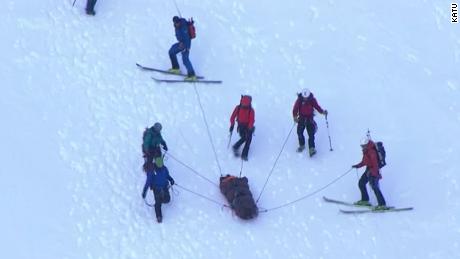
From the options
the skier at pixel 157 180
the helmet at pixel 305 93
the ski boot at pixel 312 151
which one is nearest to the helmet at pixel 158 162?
the skier at pixel 157 180

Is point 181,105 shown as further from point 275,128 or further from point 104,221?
point 104,221

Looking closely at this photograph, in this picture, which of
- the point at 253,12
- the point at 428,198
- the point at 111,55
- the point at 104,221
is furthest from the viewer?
the point at 253,12

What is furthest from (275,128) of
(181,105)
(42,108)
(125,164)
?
(42,108)

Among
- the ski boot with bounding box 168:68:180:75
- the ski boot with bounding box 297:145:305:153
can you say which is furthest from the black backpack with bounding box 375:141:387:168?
the ski boot with bounding box 168:68:180:75

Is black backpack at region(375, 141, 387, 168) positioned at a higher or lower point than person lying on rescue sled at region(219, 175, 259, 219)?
higher

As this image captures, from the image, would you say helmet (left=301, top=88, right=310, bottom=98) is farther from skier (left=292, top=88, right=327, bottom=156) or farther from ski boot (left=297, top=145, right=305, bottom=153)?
ski boot (left=297, top=145, right=305, bottom=153)

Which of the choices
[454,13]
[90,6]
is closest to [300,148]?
[90,6]

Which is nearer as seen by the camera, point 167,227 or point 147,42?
point 167,227
